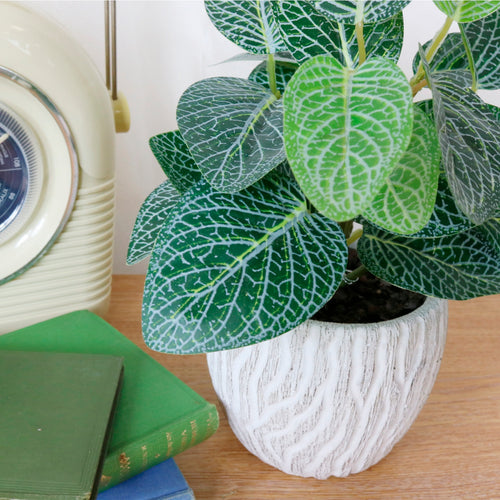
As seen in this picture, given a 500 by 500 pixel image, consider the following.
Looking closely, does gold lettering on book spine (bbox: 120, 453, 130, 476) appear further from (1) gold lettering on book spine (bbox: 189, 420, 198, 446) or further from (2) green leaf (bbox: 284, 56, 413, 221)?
(2) green leaf (bbox: 284, 56, 413, 221)

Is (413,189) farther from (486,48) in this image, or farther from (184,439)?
(184,439)

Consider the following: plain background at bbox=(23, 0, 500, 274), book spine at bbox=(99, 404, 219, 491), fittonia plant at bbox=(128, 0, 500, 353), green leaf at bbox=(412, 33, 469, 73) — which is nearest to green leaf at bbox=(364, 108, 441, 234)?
fittonia plant at bbox=(128, 0, 500, 353)

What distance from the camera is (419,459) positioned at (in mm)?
459

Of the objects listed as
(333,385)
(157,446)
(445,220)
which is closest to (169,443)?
(157,446)

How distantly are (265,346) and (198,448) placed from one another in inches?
6.0

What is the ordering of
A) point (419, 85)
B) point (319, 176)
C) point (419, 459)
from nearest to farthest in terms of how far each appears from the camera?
point (319, 176) → point (419, 85) → point (419, 459)

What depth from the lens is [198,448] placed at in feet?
1.54

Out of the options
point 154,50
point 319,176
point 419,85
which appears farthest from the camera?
point 154,50

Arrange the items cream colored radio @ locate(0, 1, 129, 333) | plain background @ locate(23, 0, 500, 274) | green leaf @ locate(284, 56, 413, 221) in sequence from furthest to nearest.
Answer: plain background @ locate(23, 0, 500, 274), cream colored radio @ locate(0, 1, 129, 333), green leaf @ locate(284, 56, 413, 221)

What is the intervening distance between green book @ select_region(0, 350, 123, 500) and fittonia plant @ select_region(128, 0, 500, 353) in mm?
118

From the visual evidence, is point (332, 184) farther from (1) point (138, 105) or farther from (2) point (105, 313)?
(1) point (138, 105)

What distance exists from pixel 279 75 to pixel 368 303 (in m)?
0.18

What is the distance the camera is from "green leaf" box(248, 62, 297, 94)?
1.33ft

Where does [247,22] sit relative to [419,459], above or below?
above
